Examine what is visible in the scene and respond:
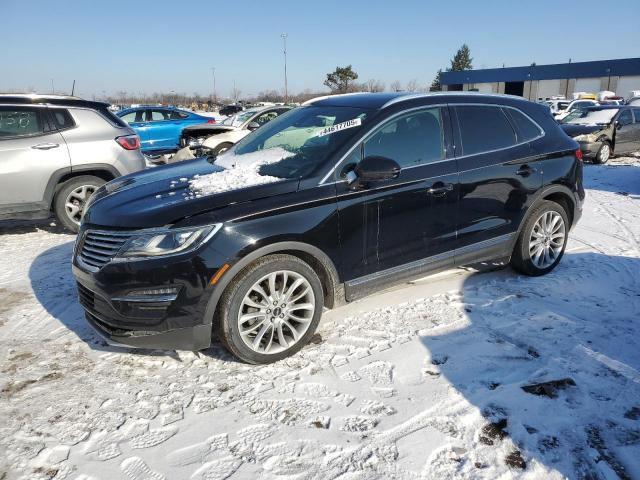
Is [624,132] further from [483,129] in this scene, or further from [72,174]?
[72,174]

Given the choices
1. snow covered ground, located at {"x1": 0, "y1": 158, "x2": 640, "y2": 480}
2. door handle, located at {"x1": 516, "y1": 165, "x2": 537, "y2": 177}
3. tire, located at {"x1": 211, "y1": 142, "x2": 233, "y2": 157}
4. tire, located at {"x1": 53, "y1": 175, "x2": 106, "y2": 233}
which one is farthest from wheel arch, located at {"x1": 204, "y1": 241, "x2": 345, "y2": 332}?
tire, located at {"x1": 53, "y1": 175, "x2": 106, "y2": 233}

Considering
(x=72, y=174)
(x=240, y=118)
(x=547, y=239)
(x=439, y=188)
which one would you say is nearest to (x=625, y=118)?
(x=240, y=118)

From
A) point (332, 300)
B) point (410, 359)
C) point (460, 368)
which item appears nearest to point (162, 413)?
point (332, 300)

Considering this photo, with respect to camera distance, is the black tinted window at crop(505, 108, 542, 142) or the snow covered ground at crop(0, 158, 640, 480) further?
the black tinted window at crop(505, 108, 542, 142)

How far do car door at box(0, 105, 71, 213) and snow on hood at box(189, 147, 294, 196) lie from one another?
313 centimetres

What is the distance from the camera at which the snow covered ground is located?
2492 mm

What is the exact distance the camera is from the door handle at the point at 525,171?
14.7 ft

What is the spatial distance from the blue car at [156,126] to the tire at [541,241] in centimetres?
1189

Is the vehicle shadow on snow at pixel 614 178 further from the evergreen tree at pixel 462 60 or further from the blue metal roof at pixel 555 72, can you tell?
the evergreen tree at pixel 462 60

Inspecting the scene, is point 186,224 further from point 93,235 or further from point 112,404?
point 112,404

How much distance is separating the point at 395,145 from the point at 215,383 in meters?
2.20

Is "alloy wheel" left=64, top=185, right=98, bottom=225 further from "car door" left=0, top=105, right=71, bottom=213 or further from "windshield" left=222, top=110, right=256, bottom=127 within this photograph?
"windshield" left=222, top=110, right=256, bottom=127

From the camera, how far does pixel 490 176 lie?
4.27m

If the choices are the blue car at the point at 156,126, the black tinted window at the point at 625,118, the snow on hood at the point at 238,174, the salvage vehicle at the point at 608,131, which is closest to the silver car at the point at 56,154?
the snow on hood at the point at 238,174
